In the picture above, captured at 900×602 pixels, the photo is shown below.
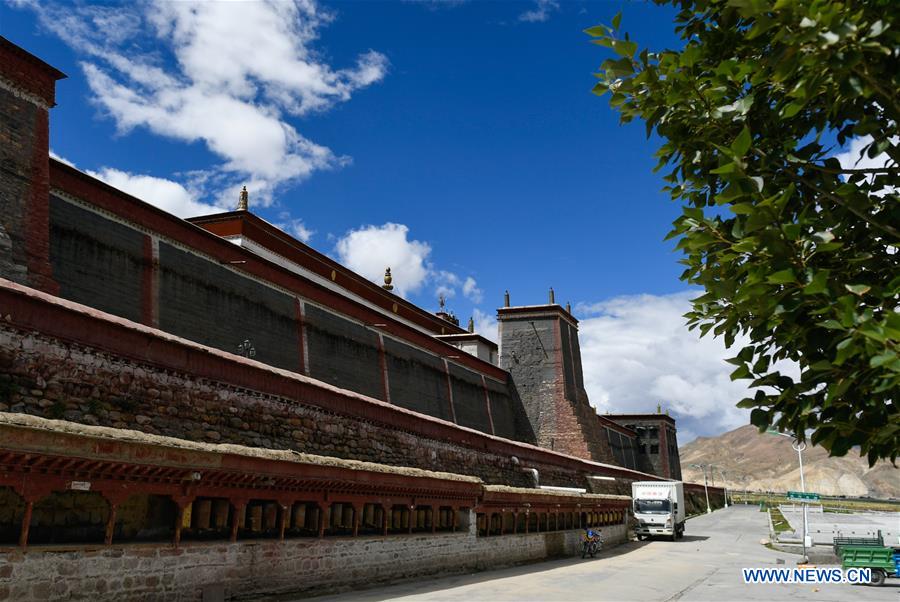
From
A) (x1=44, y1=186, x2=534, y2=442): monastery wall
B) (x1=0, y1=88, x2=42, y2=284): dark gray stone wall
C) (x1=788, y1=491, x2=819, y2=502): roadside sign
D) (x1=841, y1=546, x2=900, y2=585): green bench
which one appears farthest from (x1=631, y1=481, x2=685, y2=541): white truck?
(x1=0, y1=88, x2=42, y2=284): dark gray stone wall

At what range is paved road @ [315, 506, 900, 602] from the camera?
14.0m

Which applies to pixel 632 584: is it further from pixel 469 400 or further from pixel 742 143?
pixel 469 400

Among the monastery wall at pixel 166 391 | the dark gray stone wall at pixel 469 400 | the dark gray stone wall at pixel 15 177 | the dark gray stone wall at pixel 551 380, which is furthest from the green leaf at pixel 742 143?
the dark gray stone wall at pixel 551 380

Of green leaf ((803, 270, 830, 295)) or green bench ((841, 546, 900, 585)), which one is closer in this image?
green leaf ((803, 270, 830, 295))

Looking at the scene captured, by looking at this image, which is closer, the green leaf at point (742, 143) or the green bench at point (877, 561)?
the green leaf at point (742, 143)

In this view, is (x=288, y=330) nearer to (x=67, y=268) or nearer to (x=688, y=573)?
(x=67, y=268)

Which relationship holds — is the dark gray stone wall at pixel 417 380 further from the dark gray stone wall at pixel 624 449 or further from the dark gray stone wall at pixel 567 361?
the dark gray stone wall at pixel 624 449

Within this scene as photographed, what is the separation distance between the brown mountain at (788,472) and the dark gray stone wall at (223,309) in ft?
427

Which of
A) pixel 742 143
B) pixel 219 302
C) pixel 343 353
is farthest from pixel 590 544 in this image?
pixel 742 143

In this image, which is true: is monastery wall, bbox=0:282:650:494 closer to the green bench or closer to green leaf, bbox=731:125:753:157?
green leaf, bbox=731:125:753:157

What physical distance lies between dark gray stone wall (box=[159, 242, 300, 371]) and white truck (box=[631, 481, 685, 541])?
68.4 ft

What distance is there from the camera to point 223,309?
19.4 meters

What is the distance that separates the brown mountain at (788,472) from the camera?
13775 cm

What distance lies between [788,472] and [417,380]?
14771 cm
